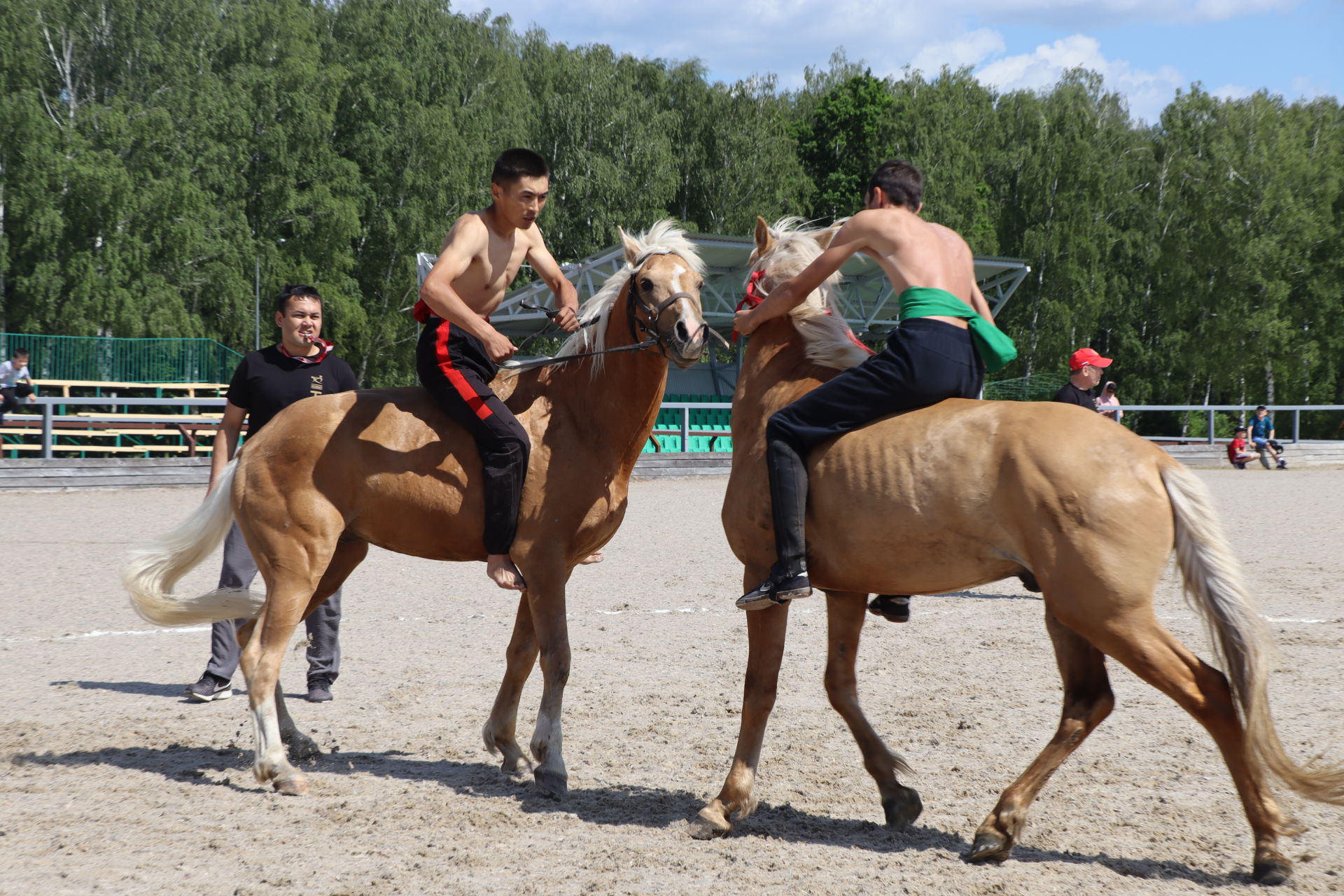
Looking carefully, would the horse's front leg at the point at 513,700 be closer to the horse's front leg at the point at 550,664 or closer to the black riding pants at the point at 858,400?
the horse's front leg at the point at 550,664

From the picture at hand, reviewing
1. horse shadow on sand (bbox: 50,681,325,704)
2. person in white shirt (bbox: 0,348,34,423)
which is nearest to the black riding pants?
horse shadow on sand (bbox: 50,681,325,704)

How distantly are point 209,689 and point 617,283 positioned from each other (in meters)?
3.29

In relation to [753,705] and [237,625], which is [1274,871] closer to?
[753,705]

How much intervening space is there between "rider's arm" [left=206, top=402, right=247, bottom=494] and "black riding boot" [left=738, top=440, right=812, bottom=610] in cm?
327

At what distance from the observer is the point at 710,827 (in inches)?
162

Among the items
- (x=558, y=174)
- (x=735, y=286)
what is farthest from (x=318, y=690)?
(x=558, y=174)

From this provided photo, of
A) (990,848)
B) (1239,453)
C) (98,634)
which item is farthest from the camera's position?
(1239,453)

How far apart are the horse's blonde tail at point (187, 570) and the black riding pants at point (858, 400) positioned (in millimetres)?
2645

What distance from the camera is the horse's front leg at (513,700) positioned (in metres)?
5.05

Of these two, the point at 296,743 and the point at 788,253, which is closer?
the point at 788,253

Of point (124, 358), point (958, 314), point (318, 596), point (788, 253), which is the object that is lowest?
point (318, 596)

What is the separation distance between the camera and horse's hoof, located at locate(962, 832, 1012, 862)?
149 inches

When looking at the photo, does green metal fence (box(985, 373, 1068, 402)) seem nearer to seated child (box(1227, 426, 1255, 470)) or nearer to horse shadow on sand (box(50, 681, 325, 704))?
seated child (box(1227, 426, 1255, 470))

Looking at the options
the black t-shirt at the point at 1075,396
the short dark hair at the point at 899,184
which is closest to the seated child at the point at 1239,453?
the black t-shirt at the point at 1075,396
